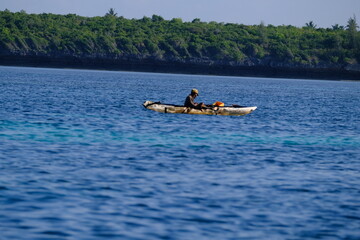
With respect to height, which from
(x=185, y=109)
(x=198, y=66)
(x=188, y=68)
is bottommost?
(x=188, y=68)

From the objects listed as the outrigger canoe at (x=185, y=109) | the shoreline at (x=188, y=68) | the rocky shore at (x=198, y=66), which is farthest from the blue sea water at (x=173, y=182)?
the rocky shore at (x=198, y=66)

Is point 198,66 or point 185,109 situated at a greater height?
point 185,109

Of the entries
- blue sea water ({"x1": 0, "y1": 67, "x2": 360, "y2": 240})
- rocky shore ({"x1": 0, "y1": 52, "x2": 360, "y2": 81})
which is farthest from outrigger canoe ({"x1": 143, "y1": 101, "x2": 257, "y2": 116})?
rocky shore ({"x1": 0, "y1": 52, "x2": 360, "y2": 81})

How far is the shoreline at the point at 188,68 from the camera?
186m

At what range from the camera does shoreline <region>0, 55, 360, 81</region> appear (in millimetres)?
186500

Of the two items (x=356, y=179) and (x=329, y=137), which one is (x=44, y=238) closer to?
(x=356, y=179)

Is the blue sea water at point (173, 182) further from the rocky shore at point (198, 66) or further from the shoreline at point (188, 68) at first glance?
the rocky shore at point (198, 66)

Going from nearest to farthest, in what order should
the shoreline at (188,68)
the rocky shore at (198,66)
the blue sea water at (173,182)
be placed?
the blue sea water at (173,182) < the shoreline at (188,68) < the rocky shore at (198,66)

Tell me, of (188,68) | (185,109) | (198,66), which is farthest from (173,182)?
(188,68)

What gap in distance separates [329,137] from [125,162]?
44.0ft

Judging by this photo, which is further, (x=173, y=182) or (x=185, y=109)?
(x=185, y=109)

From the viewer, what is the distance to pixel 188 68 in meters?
193

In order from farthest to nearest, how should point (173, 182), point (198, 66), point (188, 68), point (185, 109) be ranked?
point (188, 68), point (198, 66), point (185, 109), point (173, 182)

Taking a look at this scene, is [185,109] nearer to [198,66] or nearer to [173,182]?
[173,182]
